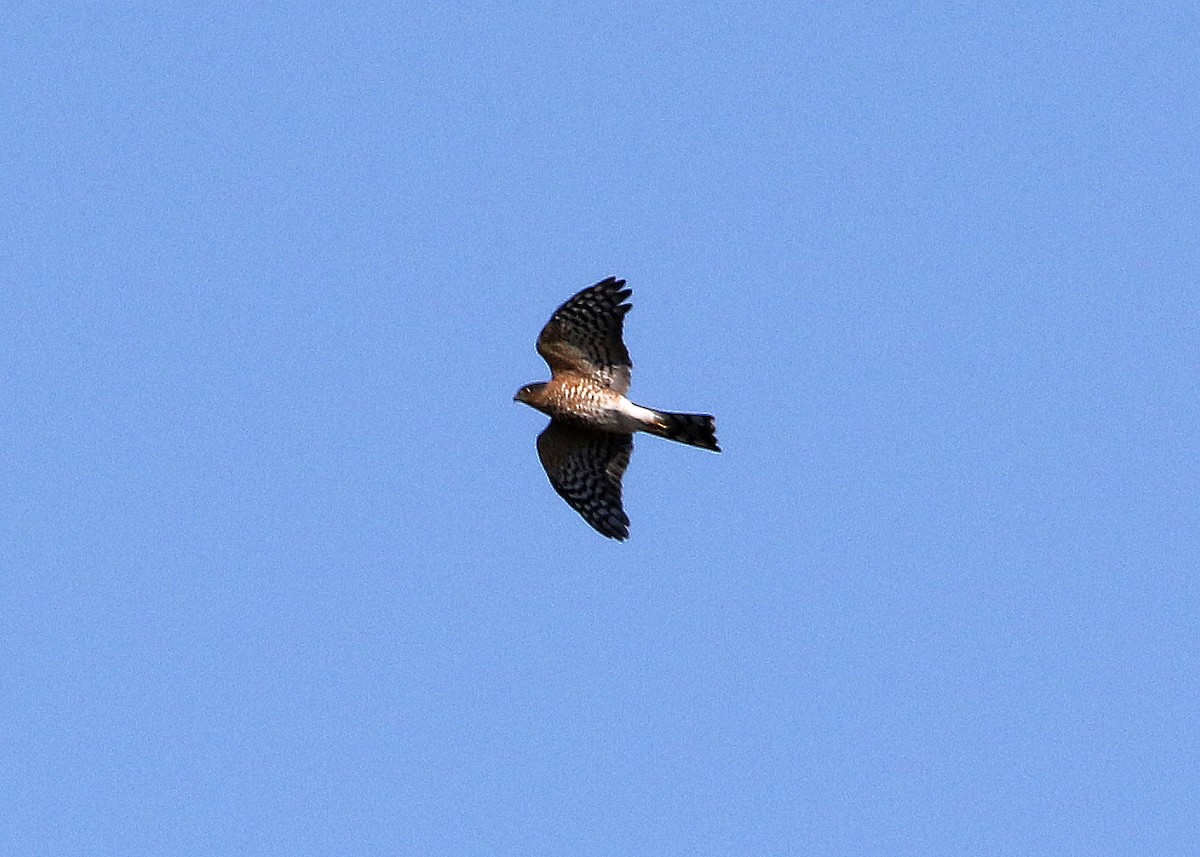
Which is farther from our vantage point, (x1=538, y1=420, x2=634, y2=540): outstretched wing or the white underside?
(x1=538, y1=420, x2=634, y2=540): outstretched wing

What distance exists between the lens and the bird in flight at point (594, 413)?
77.4 ft

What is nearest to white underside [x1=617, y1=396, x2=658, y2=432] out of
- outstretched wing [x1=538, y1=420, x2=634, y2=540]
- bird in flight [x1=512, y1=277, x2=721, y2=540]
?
bird in flight [x1=512, y1=277, x2=721, y2=540]

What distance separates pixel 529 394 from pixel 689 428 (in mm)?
1572

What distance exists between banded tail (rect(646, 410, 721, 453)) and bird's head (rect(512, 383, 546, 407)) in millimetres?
1124

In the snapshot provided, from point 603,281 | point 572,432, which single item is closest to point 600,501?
point 572,432

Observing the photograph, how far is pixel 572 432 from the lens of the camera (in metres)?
24.4

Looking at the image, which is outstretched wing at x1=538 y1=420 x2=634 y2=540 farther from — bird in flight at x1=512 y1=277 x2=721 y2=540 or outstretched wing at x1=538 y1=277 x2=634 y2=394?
outstretched wing at x1=538 y1=277 x2=634 y2=394

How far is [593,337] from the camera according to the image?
23.7m

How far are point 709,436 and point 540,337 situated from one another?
1.80m

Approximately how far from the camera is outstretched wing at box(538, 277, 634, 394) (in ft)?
77.0

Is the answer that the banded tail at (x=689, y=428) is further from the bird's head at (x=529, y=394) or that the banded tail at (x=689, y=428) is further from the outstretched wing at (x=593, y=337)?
the bird's head at (x=529, y=394)

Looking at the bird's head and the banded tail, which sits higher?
the bird's head

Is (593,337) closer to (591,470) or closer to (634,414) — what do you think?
(634,414)

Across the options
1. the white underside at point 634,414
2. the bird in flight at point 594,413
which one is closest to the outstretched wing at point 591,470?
the bird in flight at point 594,413
